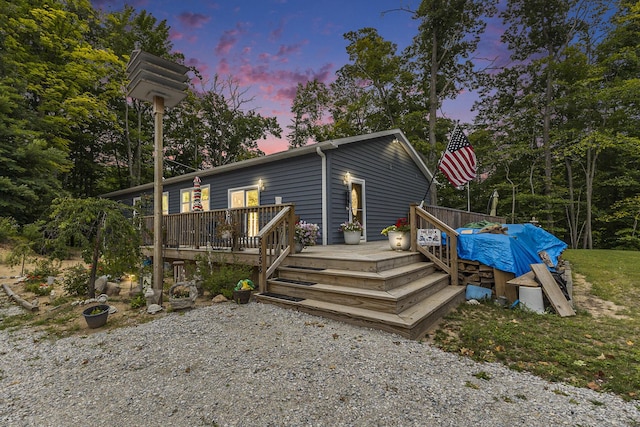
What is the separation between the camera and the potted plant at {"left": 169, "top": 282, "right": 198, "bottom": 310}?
417 centimetres

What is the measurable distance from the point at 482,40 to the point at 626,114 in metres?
7.43

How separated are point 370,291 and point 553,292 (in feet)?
10.1

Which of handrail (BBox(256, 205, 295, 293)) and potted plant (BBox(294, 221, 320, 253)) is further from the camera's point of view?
potted plant (BBox(294, 221, 320, 253))

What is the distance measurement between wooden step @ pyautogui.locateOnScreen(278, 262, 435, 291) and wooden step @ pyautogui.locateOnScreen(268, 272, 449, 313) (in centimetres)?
6

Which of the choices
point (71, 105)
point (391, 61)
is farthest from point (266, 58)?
point (71, 105)

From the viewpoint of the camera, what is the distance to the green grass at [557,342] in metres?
2.46

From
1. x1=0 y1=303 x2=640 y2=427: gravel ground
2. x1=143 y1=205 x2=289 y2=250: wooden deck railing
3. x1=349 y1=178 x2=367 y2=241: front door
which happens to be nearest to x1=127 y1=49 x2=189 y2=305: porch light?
x1=143 y1=205 x2=289 y2=250: wooden deck railing

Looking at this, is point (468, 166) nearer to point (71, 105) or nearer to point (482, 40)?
point (482, 40)

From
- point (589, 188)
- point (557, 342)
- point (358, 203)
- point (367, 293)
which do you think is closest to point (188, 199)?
point (358, 203)

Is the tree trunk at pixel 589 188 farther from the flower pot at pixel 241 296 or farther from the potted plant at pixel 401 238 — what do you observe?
the flower pot at pixel 241 296

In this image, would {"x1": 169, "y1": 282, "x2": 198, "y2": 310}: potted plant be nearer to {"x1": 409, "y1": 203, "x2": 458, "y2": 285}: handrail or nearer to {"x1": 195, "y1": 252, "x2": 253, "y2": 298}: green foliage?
{"x1": 195, "y1": 252, "x2": 253, "y2": 298}: green foliage

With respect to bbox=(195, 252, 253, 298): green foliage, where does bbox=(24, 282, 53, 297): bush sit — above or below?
below

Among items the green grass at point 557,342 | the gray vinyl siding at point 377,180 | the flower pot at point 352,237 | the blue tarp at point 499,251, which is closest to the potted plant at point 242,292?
the green grass at point 557,342

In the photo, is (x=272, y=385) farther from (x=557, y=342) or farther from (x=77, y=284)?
(x=77, y=284)
